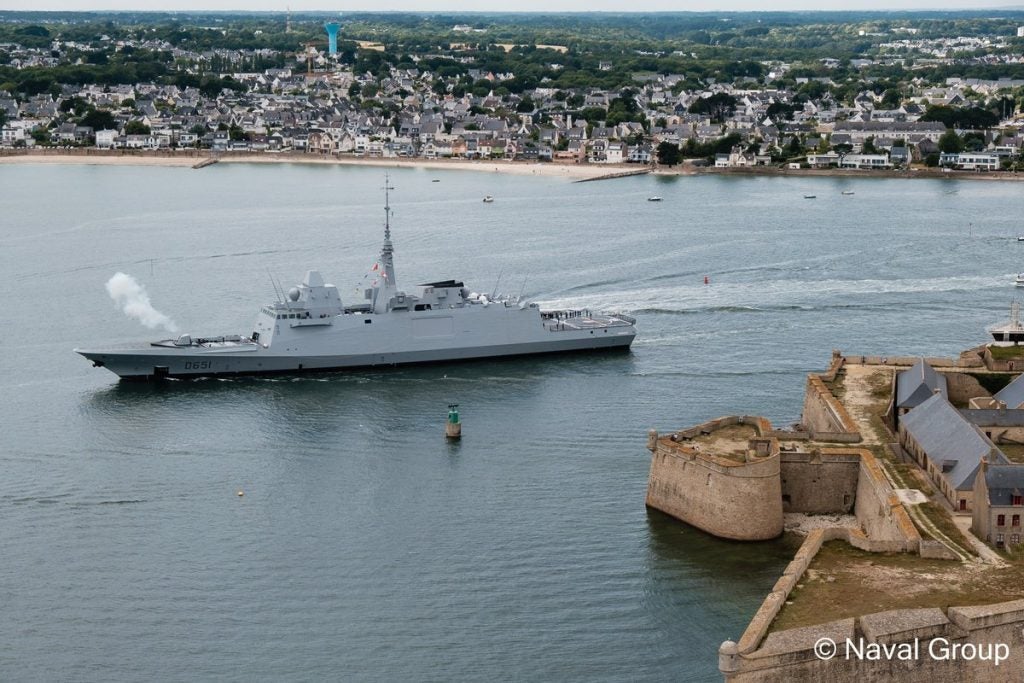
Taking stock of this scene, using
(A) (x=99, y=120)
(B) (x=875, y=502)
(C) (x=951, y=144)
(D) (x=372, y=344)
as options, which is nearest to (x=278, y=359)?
(D) (x=372, y=344)

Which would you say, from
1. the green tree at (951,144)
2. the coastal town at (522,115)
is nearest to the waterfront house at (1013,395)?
the coastal town at (522,115)

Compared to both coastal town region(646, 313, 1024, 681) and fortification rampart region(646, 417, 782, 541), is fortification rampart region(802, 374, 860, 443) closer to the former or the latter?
coastal town region(646, 313, 1024, 681)

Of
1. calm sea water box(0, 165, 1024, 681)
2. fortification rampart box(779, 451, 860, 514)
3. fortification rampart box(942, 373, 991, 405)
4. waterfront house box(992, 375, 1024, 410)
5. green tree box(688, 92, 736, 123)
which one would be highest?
green tree box(688, 92, 736, 123)

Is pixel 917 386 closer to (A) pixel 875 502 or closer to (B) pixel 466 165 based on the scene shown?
(A) pixel 875 502

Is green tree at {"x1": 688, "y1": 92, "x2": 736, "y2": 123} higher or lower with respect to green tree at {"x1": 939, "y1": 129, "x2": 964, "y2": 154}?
higher

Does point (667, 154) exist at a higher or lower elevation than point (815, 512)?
higher

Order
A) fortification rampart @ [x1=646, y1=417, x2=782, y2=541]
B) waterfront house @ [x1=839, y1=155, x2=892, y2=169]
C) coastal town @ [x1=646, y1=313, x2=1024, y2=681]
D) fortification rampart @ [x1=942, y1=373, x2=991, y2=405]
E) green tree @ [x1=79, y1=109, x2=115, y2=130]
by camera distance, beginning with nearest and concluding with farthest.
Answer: coastal town @ [x1=646, y1=313, x2=1024, y2=681]
fortification rampart @ [x1=646, y1=417, x2=782, y2=541]
fortification rampart @ [x1=942, y1=373, x2=991, y2=405]
waterfront house @ [x1=839, y1=155, x2=892, y2=169]
green tree @ [x1=79, y1=109, x2=115, y2=130]

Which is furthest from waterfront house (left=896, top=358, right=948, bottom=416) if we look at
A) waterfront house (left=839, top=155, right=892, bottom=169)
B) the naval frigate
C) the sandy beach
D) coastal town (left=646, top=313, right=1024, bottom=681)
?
the sandy beach
